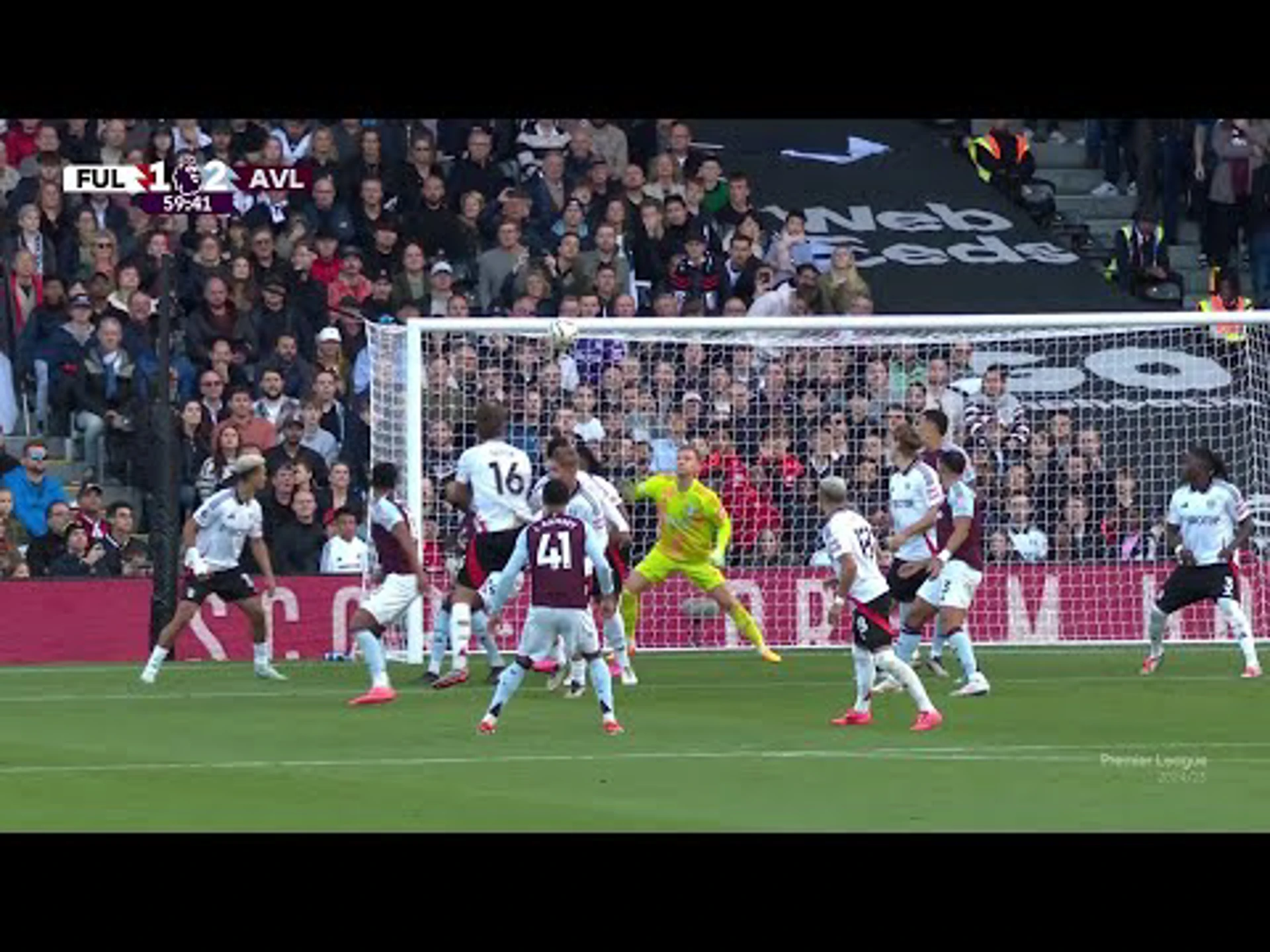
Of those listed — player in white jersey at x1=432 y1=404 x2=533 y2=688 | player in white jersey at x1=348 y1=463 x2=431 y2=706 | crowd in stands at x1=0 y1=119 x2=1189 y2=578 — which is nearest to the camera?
player in white jersey at x1=348 y1=463 x2=431 y2=706

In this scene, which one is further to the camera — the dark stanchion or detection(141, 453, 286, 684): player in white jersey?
the dark stanchion

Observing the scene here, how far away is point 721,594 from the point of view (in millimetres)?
29438

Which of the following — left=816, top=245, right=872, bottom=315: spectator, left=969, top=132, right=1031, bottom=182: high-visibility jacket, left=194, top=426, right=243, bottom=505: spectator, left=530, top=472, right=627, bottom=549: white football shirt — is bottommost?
left=530, top=472, right=627, bottom=549: white football shirt

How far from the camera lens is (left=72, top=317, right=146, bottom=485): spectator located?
33.4 m

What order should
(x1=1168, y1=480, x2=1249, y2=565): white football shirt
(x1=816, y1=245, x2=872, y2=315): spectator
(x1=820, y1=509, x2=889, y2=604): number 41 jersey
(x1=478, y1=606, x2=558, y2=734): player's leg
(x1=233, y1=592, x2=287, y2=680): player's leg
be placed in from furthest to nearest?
1. (x1=816, y1=245, x2=872, y2=315): spectator
2. (x1=233, y1=592, x2=287, y2=680): player's leg
3. (x1=1168, y1=480, x2=1249, y2=565): white football shirt
4. (x1=820, y1=509, x2=889, y2=604): number 41 jersey
5. (x1=478, y1=606, x2=558, y2=734): player's leg

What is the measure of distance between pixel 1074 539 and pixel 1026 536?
1.71 ft

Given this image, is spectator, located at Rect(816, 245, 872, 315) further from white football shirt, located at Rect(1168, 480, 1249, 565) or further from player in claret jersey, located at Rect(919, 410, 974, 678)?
white football shirt, located at Rect(1168, 480, 1249, 565)

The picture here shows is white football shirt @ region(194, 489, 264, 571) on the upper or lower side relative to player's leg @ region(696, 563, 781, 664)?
upper

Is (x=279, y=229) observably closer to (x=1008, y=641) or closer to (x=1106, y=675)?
(x=1008, y=641)

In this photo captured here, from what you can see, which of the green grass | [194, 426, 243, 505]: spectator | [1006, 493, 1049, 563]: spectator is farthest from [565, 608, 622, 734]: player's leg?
[1006, 493, 1049, 563]: spectator

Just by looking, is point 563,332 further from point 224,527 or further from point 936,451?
point 936,451

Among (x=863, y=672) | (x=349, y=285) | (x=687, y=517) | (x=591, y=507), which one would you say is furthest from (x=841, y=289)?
(x=863, y=672)

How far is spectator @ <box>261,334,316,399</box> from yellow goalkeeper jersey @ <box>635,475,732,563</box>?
6.65 meters

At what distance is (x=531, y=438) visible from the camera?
32.9m
